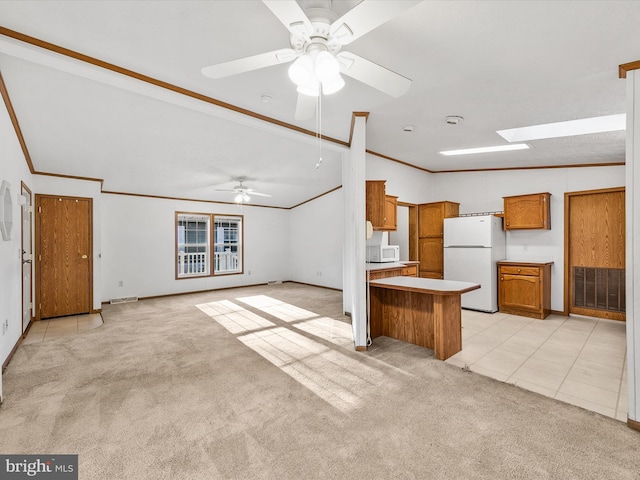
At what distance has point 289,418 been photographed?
2115 mm

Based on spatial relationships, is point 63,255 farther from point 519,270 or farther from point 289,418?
point 519,270

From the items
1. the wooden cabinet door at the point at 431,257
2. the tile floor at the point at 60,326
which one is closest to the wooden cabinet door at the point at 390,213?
the wooden cabinet door at the point at 431,257

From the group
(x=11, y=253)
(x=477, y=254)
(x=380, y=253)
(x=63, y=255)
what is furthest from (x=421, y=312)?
(x=63, y=255)

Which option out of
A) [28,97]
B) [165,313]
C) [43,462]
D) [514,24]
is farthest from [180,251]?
[514,24]

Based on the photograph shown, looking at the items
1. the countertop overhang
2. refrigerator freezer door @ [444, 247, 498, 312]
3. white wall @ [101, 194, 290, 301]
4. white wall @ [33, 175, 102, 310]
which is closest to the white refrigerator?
refrigerator freezer door @ [444, 247, 498, 312]

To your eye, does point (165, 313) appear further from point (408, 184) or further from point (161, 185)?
point (408, 184)

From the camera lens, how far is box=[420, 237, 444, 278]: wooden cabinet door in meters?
5.59

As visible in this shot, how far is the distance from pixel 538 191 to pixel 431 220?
1727 millimetres

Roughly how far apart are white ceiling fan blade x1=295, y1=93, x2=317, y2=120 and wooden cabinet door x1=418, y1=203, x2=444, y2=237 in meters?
3.96

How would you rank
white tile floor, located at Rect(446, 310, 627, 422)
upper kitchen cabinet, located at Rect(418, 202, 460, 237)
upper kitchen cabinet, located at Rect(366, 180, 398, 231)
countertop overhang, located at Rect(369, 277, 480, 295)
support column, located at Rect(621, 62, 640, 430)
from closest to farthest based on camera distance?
1. support column, located at Rect(621, 62, 640, 430)
2. white tile floor, located at Rect(446, 310, 627, 422)
3. countertop overhang, located at Rect(369, 277, 480, 295)
4. upper kitchen cabinet, located at Rect(366, 180, 398, 231)
5. upper kitchen cabinet, located at Rect(418, 202, 460, 237)

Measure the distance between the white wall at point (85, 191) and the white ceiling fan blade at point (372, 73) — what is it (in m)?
5.30

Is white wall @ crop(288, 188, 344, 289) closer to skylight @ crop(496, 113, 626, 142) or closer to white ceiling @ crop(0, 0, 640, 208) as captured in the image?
white ceiling @ crop(0, 0, 640, 208)

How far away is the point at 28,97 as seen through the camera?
291 cm

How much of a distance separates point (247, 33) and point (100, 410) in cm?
286
